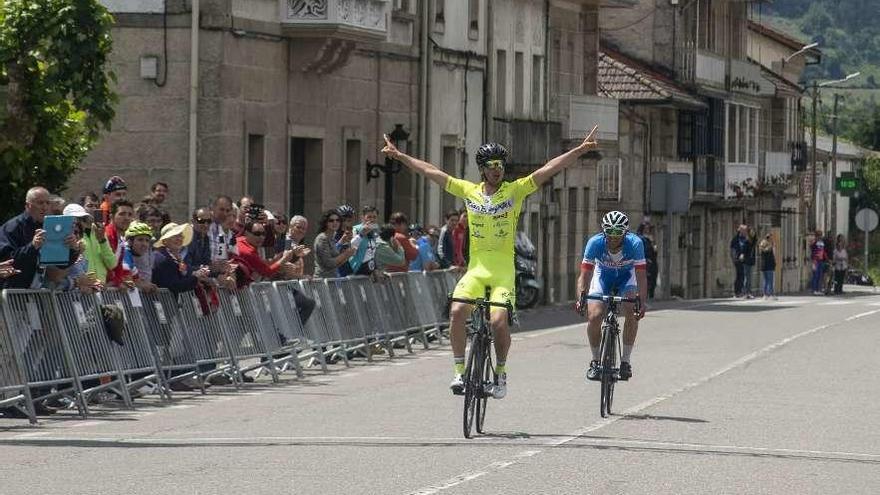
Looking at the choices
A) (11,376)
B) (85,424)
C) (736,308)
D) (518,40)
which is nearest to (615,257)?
(85,424)

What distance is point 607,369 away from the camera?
1784cm

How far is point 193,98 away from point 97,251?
13.6m

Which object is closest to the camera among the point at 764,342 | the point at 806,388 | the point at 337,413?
the point at 337,413

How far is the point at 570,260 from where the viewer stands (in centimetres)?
5603

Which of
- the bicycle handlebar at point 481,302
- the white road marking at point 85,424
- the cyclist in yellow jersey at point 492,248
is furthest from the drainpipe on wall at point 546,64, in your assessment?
the bicycle handlebar at point 481,302

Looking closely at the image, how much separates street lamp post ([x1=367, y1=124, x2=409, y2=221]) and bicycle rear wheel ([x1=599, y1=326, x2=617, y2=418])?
2091 cm

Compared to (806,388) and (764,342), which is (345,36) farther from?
(806,388)

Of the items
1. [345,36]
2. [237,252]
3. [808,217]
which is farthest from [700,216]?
[237,252]

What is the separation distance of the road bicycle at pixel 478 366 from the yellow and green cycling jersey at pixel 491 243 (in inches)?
3.2

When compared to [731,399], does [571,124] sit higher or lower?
higher

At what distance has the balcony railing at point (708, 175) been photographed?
70000 mm

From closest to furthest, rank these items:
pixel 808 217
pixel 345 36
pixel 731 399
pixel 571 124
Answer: pixel 731 399
pixel 345 36
pixel 571 124
pixel 808 217

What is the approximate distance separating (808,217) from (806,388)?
7722 cm

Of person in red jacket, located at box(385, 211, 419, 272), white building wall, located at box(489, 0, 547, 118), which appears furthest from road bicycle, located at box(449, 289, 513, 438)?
white building wall, located at box(489, 0, 547, 118)
